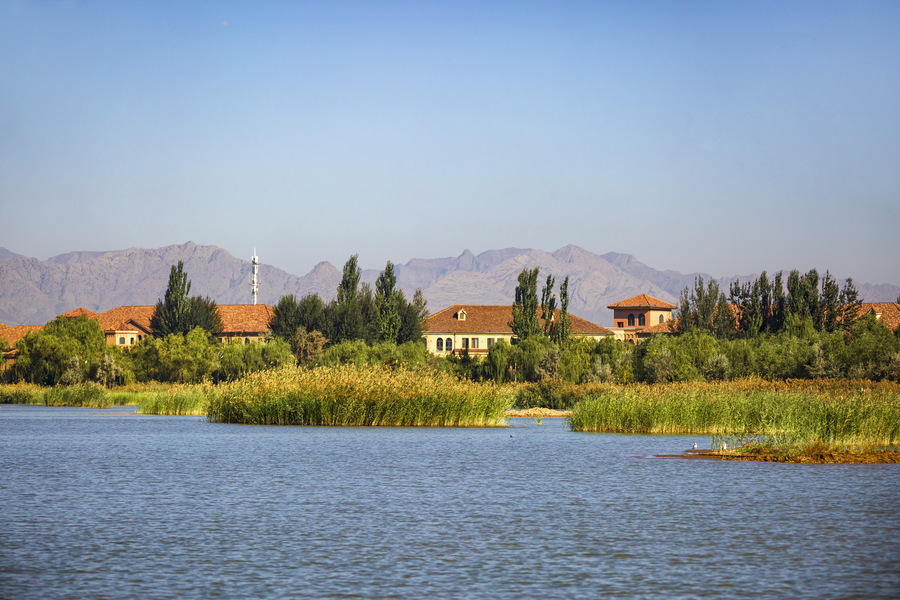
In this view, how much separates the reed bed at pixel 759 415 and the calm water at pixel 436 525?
3.82m

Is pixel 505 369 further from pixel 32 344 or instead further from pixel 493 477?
pixel 493 477

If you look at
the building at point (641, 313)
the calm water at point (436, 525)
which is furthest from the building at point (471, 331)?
the calm water at point (436, 525)

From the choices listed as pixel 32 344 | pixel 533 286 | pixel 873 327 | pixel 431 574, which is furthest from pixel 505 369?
pixel 431 574

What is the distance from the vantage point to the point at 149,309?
15025cm

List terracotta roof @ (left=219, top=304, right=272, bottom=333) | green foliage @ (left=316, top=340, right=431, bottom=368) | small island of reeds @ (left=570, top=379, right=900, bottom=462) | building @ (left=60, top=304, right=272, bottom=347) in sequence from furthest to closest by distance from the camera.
→ terracotta roof @ (left=219, top=304, right=272, bottom=333), building @ (left=60, top=304, right=272, bottom=347), green foliage @ (left=316, top=340, right=431, bottom=368), small island of reeds @ (left=570, top=379, right=900, bottom=462)

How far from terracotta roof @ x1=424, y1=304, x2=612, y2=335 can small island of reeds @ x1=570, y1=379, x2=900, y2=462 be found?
279ft

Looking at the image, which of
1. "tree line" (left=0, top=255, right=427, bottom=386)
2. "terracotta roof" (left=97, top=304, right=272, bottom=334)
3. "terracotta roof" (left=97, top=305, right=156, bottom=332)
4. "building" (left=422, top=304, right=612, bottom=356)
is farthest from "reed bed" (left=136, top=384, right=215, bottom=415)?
"terracotta roof" (left=97, top=305, right=156, bottom=332)

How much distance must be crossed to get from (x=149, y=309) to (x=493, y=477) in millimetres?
129348

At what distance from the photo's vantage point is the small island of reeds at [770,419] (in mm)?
31547

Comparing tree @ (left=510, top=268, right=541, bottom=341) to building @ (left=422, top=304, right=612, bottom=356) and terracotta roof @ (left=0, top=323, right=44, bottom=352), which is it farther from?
terracotta roof @ (left=0, top=323, right=44, bottom=352)

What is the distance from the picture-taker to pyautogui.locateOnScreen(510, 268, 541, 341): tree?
3730 inches

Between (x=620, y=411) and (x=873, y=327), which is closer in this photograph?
(x=620, y=411)

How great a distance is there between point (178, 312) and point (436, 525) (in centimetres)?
9399

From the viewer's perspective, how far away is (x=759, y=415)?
126 ft
